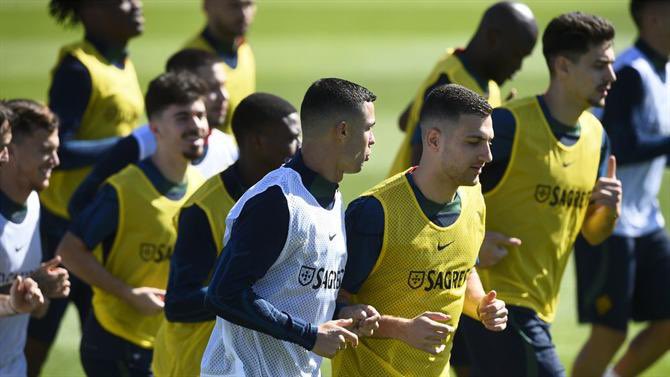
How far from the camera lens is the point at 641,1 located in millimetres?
8578

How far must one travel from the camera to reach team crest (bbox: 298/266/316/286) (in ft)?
17.4

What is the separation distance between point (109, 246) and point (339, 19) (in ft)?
52.9

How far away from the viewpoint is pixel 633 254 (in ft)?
27.0

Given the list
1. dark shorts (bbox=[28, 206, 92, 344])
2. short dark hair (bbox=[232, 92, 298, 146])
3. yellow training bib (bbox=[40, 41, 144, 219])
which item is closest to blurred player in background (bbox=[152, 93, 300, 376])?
short dark hair (bbox=[232, 92, 298, 146])

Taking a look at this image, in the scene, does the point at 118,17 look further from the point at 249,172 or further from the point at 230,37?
the point at 249,172

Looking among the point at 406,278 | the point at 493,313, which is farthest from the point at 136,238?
the point at 493,313

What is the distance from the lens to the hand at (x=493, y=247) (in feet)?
21.3

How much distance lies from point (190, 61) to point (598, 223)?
2.59 meters

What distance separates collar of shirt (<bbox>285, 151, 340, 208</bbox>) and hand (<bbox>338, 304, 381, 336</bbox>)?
0.40 metres

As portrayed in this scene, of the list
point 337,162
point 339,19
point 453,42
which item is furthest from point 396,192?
point 339,19

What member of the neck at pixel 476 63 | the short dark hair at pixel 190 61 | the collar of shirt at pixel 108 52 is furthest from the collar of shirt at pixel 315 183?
the collar of shirt at pixel 108 52

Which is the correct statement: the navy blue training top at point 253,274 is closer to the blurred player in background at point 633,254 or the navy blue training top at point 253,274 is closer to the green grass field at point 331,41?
the blurred player in background at point 633,254

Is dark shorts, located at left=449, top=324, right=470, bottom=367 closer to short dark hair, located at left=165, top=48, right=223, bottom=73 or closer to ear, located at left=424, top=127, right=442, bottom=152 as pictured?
short dark hair, located at left=165, top=48, right=223, bottom=73

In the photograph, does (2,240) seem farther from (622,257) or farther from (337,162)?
(622,257)
